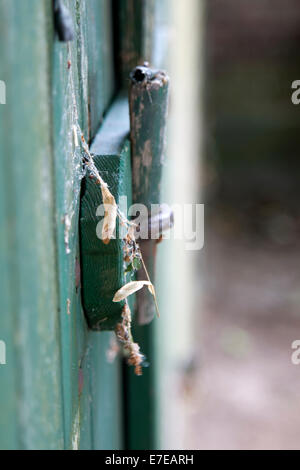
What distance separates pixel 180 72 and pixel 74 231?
2.54 metres

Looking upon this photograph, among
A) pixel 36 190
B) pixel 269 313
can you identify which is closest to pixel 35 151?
pixel 36 190

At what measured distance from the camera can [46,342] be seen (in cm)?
72

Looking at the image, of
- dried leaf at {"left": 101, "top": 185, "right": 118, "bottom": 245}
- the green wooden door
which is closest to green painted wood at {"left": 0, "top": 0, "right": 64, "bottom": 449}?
the green wooden door

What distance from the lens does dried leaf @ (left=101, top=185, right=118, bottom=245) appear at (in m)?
0.94

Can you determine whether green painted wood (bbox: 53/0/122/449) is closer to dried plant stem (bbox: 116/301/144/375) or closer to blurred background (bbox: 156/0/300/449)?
dried plant stem (bbox: 116/301/144/375)

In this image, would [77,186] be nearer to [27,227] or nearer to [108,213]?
[108,213]

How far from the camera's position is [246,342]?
17.9ft

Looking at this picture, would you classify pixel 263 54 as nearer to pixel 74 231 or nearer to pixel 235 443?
pixel 235 443

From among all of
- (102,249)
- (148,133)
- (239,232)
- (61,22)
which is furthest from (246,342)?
(61,22)

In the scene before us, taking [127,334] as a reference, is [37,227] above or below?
above

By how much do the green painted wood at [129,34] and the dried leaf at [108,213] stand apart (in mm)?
740

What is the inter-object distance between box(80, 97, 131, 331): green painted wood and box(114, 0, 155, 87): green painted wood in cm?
57

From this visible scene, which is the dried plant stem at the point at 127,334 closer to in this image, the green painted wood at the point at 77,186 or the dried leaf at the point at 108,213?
the green painted wood at the point at 77,186

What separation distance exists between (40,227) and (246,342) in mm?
4915
